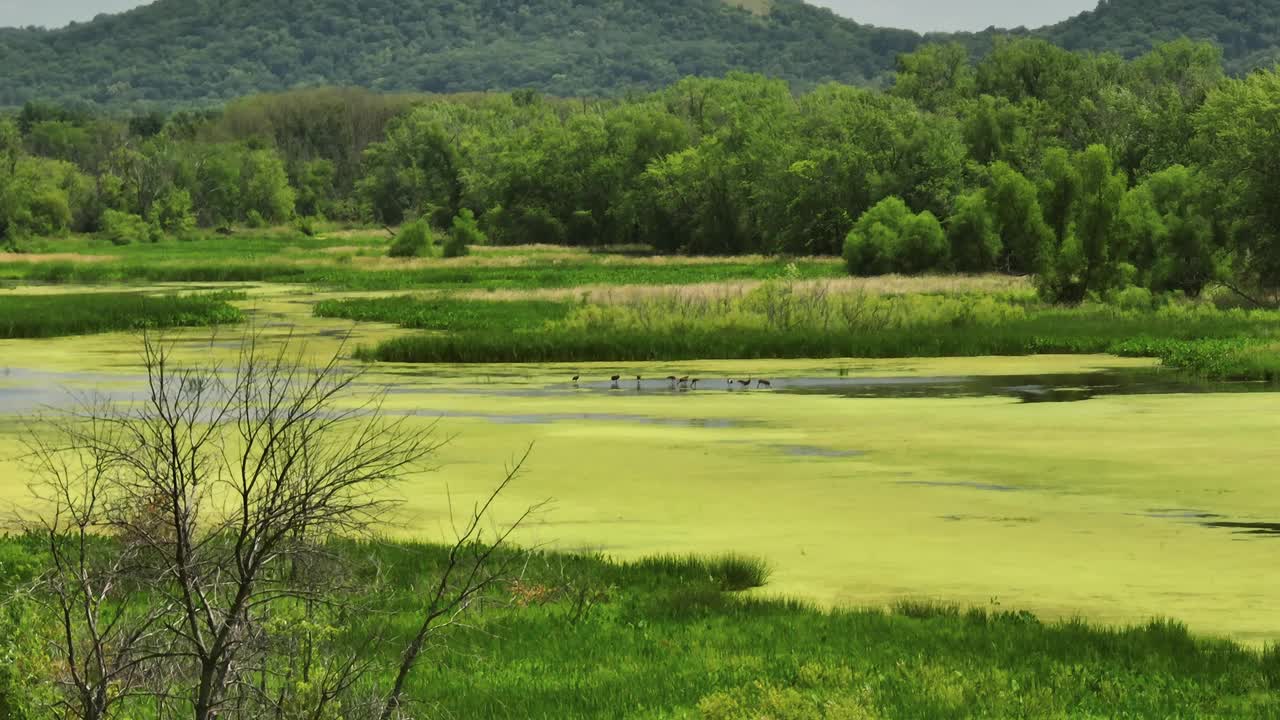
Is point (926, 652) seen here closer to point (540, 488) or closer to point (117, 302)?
point (540, 488)

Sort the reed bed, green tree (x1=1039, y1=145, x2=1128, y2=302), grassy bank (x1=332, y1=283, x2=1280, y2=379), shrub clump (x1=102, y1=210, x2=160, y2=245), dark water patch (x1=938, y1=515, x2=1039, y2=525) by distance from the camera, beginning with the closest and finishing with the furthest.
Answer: dark water patch (x1=938, y1=515, x2=1039, y2=525) < grassy bank (x1=332, y1=283, x2=1280, y2=379) < green tree (x1=1039, y1=145, x2=1128, y2=302) < the reed bed < shrub clump (x1=102, y1=210, x2=160, y2=245)

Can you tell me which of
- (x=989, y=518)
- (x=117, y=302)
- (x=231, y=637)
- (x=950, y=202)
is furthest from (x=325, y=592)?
(x=950, y=202)

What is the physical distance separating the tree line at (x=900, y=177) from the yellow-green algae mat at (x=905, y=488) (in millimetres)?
28548

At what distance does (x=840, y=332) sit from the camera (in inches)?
2077

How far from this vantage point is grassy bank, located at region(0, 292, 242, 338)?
204 feet

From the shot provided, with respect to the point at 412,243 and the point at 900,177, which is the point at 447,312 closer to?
the point at 900,177

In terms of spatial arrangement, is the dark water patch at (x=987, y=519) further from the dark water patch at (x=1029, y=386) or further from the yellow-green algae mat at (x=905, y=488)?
the dark water patch at (x=1029, y=386)

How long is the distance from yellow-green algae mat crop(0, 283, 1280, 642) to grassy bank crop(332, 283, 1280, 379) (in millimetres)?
8633

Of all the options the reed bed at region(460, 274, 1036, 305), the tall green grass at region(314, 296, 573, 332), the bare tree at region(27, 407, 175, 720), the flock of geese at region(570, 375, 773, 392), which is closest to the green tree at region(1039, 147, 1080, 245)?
the reed bed at region(460, 274, 1036, 305)

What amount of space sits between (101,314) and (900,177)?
55.9 m

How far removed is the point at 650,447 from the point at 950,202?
241 ft

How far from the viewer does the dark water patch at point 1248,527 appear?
21019 millimetres

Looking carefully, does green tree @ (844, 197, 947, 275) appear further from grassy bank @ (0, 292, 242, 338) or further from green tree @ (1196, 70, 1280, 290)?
grassy bank @ (0, 292, 242, 338)

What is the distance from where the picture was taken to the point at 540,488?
2606 centimetres
